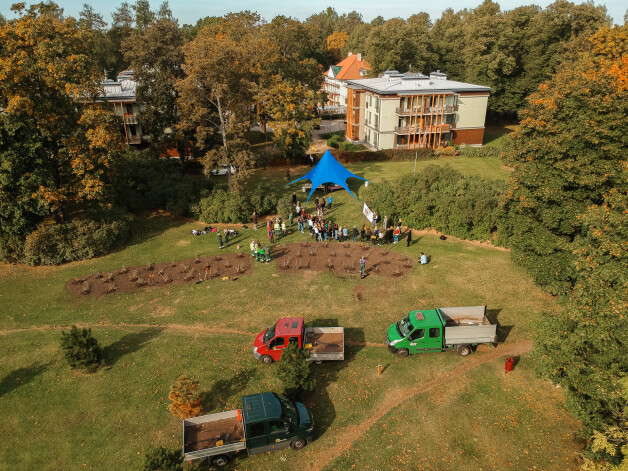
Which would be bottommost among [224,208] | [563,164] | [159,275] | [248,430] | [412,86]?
[159,275]

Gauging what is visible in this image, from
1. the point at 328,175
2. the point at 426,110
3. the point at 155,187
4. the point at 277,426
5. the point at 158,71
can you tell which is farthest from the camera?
the point at 426,110

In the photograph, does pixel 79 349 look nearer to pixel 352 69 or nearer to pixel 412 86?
pixel 412 86

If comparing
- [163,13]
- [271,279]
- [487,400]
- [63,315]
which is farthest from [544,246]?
[163,13]

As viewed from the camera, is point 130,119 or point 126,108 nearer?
point 130,119

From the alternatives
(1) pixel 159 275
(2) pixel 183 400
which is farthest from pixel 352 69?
(2) pixel 183 400

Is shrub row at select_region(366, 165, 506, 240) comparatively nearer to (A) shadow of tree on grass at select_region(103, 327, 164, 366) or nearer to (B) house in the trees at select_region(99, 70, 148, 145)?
(A) shadow of tree on grass at select_region(103, 327, 164, 366)

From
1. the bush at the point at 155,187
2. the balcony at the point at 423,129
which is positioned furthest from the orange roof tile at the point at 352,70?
the bush at the point at 155,187

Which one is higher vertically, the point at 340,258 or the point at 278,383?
the point at 340,258
